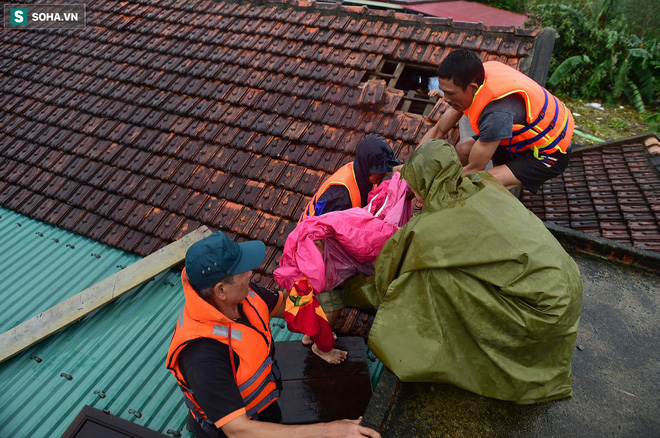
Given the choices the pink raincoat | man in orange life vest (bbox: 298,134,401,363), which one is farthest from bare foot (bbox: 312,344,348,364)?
the pink raincoat

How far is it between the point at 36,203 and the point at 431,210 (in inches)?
198

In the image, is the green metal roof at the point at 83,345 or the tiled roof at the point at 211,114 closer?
the green metal roof at the point at 83,345

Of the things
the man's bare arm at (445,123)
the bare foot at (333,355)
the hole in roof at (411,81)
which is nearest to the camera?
the bare foot at (333,355)

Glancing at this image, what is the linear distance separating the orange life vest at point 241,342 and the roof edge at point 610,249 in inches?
109

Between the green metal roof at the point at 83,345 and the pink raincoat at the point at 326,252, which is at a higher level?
the pink raincoat at the point at 326,252

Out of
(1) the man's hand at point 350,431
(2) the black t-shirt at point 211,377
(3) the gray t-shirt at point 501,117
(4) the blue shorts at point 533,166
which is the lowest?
(1) the man's hand at point 350,431

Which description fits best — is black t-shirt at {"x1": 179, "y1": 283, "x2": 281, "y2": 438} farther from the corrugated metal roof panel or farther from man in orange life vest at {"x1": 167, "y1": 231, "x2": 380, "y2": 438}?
the corrugated metal roof panel

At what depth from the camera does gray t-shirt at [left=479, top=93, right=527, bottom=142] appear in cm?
299

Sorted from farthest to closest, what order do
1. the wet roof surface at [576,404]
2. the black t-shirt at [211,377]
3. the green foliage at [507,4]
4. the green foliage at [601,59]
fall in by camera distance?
the green foliage at [507,4] → the green foliage at [601,59] → the wet roof surface at [576,404] → the black t-shirt at [211,377]

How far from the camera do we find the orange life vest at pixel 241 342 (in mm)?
2002

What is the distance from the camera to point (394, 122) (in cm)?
430

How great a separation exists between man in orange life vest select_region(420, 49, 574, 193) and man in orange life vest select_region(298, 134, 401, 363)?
0.69m

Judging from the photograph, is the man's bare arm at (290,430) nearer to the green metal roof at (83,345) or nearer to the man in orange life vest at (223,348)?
the man in orange life vest at (223,348)

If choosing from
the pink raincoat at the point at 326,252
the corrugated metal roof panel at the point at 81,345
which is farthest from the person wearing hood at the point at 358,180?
the corrugated metal roof panel at the point at 81,345
